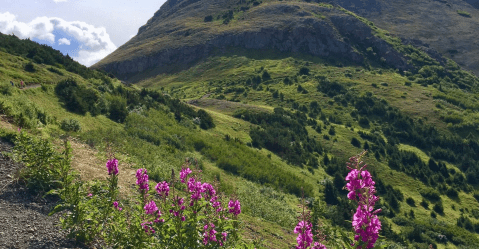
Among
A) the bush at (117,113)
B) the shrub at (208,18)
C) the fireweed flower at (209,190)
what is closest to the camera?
the fireweed flower at (209,190)

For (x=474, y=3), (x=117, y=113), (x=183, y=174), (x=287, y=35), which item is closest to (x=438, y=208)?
(x=117, y=113)

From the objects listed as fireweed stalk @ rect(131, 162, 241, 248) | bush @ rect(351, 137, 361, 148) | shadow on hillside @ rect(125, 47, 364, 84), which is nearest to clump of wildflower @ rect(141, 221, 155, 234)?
fireweed stalk @ rect(131, 162, 241, 248)

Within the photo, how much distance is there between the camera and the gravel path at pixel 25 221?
5633mm

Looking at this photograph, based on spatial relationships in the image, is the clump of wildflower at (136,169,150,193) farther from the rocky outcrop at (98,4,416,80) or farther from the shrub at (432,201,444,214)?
the rocky outcrop at (98,4,416,80)

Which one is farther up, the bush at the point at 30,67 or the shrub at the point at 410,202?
the bush at the point at 30,67

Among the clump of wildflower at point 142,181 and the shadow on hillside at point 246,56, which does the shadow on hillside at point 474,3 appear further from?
the clump of wildflower at point 142,181

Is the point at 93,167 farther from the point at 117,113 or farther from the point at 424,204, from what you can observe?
the point at 424,204

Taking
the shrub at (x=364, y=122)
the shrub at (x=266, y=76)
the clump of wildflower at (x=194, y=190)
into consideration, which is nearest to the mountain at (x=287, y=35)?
the shrub at (x=266, y=76)

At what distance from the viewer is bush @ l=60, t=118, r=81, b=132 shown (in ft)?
52.5

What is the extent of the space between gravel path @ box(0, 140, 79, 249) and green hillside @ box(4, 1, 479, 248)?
185 cm

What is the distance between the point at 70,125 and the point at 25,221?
11.2 meters

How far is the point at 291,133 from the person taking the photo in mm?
39906

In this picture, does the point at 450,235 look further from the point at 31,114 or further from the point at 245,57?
the point at 245,57

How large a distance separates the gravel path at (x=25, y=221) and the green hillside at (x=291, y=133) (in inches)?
72.7
